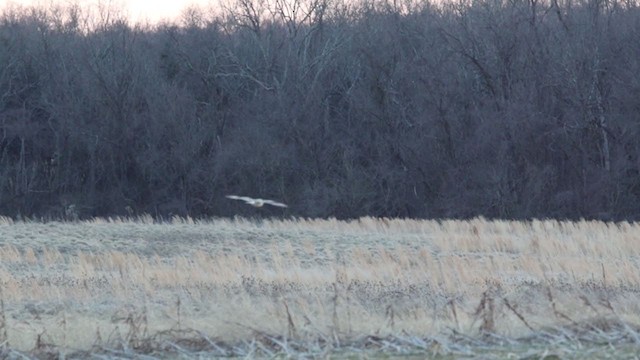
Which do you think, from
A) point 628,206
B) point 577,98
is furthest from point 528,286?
point 577,98

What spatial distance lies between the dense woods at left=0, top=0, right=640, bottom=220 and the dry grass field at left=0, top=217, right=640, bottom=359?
15.7m

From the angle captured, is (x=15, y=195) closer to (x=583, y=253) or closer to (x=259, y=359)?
(x=583, y=253)

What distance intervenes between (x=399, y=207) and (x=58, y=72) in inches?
865

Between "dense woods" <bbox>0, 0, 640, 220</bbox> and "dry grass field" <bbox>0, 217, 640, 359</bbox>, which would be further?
"dense woods" <bbox>0, 0, 640, 220</bbox>

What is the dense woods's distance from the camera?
139 ft

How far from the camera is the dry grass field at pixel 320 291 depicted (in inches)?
333

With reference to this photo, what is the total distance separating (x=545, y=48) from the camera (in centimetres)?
4553

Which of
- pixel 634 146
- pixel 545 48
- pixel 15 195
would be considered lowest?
pixel 15 195

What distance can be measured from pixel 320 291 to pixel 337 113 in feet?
123

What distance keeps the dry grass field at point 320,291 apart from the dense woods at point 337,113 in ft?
51.4

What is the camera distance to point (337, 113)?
165ft

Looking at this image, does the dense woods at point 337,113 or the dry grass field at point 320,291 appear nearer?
the dry grass field at point 320,291

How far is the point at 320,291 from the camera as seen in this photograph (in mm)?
13133

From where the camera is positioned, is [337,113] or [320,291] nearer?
[320,291]
